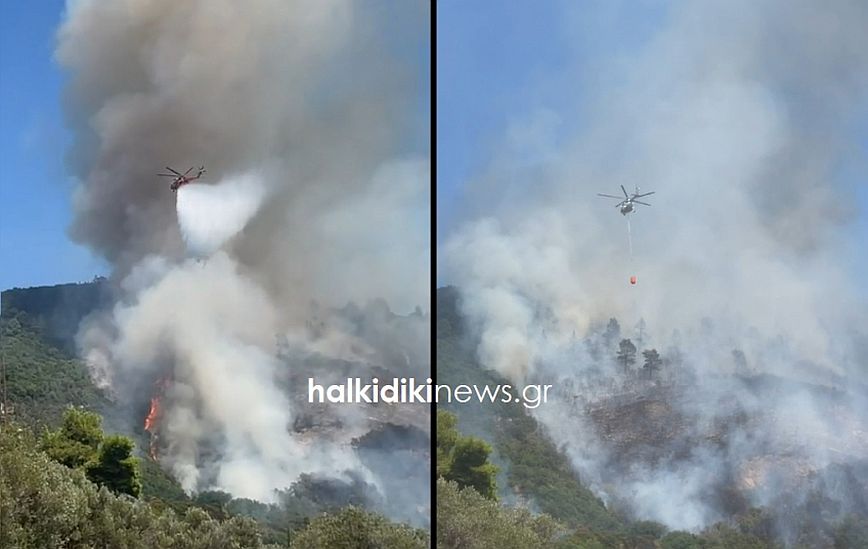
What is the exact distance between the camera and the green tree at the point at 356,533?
281 cm

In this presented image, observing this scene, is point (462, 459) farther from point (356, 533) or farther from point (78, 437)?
point (78, 437)

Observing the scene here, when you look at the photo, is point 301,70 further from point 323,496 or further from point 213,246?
point 323,496

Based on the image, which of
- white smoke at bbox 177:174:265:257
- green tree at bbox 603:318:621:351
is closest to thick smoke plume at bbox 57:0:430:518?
white smoke at bbox 177:174:265:257

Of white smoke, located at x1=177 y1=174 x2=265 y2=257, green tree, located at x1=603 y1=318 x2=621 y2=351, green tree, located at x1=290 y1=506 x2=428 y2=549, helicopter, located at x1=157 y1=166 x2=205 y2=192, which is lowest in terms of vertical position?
green tree, located at x1=290 y1=506 x2=428 y2=549

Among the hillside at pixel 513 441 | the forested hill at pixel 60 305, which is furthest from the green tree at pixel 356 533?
the forested hill at pixel 60 305

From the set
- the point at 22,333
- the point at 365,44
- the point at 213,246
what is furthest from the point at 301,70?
the point at 22,333

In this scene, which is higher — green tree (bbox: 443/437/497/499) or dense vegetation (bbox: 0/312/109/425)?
dense vegetation (bbox: 0/312/109/425)

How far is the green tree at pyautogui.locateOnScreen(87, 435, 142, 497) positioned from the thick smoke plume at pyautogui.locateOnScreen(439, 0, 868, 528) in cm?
108

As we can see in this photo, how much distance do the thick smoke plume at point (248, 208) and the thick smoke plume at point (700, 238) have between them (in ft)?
0.99

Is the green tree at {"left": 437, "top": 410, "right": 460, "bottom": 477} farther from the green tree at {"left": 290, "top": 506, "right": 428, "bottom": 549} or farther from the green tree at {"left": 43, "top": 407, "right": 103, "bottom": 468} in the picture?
the green tree at {"left": 43, "top": 407, "right": 103, "bottom": 468}

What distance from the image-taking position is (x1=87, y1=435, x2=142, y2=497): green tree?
2.80 m

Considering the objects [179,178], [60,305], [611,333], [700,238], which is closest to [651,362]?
[611,333]

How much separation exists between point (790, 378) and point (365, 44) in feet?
5.31

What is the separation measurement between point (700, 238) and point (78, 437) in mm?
1952
